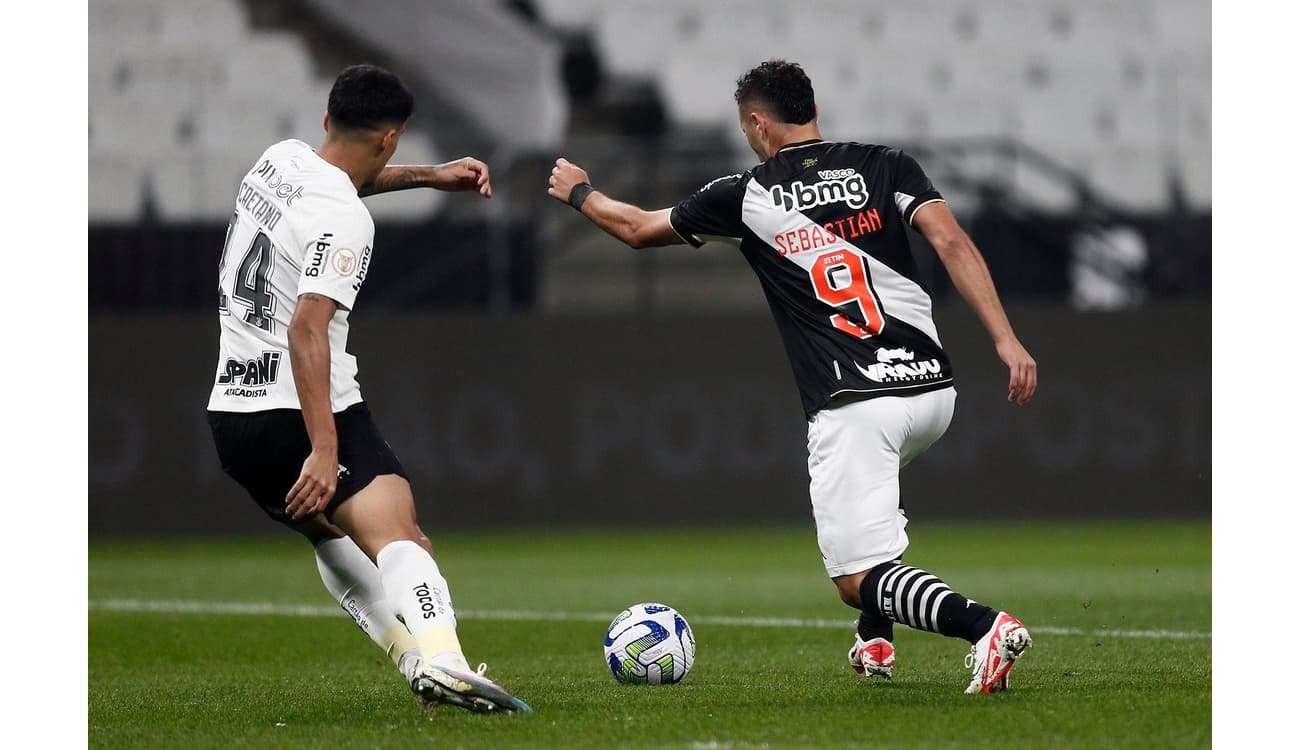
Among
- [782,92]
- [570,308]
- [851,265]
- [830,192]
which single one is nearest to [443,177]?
[782,92]

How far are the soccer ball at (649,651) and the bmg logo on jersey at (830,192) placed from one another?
1553 mm

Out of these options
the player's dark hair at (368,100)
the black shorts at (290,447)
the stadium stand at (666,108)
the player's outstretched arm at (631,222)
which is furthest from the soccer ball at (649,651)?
the stadium stand at (666,108)

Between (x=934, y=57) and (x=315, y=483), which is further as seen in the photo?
(x=934, y=57)

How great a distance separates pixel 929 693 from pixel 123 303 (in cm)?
1077

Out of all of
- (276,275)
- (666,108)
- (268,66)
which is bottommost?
(276,275)

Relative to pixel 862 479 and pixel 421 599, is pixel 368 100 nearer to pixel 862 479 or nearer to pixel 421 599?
pixel 421 599

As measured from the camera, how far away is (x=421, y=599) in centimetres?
479

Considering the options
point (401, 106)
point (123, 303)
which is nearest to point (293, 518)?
point (401, 106)

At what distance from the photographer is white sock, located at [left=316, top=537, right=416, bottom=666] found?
17.5 ft

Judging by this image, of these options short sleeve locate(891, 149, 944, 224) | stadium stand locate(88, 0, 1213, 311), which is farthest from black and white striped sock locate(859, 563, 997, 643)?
stadium stand locate(88, 0, 1213, 311)

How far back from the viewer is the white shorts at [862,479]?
17.4 ft

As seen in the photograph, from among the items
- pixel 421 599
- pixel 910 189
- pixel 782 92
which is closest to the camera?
pixel 421 599

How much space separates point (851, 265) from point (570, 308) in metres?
10.8

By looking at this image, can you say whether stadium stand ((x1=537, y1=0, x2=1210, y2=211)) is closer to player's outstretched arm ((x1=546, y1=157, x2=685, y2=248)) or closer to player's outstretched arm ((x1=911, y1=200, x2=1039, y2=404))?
player's outstretched arm ((x1=546, y1=157, x2=685, y2=248))
